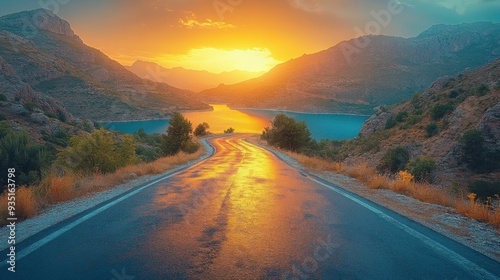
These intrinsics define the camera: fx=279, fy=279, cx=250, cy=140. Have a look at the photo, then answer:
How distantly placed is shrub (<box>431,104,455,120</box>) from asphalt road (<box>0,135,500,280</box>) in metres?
31.1

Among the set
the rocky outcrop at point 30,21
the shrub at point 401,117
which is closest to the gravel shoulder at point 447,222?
the shrub at point 401,117

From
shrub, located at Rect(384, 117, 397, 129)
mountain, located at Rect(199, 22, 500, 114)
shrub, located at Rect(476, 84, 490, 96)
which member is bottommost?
shrub, located at Rect(384, 117, 397, 129)

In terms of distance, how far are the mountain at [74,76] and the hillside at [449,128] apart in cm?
5809

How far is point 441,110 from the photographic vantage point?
102ft

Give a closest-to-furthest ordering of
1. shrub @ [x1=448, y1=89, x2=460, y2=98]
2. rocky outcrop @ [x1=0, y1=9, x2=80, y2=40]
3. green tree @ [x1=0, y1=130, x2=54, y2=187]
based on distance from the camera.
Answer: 1. green tree @ [x1=0, y1=130, x2=54, y2=187]
2. shrub @ [x1=448, y1=89, x2=460, y2=98]
3. rocky outcrop @ [x1=0, y1=9, x2=80, y2=40]

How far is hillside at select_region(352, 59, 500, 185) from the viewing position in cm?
1997

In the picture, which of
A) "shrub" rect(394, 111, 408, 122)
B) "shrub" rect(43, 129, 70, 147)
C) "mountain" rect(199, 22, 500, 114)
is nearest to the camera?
"shrub" rect(43, 129, 70, 147)

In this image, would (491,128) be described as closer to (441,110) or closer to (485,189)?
(485,189)

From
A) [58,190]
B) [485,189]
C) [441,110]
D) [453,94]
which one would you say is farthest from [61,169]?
[453,94]

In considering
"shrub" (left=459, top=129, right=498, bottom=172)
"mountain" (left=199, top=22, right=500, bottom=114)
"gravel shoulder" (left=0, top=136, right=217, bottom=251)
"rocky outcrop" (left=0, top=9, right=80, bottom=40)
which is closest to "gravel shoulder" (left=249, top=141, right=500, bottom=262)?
"gravel shoulder" (left=0, top=136, right=217, bottom=251)

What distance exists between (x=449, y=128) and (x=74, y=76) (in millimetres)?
124801

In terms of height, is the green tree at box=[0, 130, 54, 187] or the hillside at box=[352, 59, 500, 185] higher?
the hillside at box=[352, 59, 500, 185]

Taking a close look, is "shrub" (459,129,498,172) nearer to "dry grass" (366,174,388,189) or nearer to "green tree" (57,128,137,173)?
"dry grass" (366,174,388,189)

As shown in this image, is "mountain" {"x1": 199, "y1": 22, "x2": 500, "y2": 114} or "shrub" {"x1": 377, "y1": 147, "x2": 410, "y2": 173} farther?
"mountain" {"x1": 199, "y1": 22, "x2": 500, "y2": 114}
